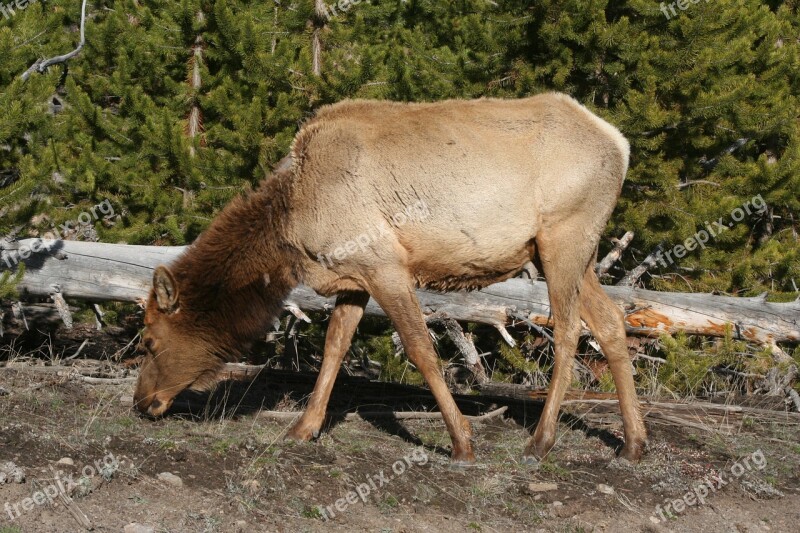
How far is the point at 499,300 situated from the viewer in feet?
29.8

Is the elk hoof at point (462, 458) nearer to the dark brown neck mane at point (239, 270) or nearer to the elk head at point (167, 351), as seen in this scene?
the dark brown neck mane at point (239, 270)

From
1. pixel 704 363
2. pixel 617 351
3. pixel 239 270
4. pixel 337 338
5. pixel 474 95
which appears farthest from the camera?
pixel 474 95

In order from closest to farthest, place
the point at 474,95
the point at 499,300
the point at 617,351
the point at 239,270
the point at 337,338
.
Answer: the point at 239,270 → the point at 337,338 → the point at 617,351 → the point at 499,300 → the point at 474,95

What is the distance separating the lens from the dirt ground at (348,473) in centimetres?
485

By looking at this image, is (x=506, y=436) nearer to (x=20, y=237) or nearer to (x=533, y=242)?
(x=533, y=242)

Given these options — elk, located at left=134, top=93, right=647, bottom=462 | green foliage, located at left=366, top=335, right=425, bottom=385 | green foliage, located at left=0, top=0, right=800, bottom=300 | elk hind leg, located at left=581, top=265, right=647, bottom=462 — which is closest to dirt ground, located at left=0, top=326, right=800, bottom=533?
elk hind leg, located at left=581, top=265, right=647, bottom=462

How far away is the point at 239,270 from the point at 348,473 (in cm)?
191

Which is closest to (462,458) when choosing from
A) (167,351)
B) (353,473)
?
(353,473)

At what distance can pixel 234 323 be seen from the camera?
22.2ft

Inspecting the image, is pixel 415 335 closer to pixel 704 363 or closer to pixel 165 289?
pixel 165 289

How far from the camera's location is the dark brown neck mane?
6.57 m

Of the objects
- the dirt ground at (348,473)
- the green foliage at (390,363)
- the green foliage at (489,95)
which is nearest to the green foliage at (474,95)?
the green foliage at (489,95)

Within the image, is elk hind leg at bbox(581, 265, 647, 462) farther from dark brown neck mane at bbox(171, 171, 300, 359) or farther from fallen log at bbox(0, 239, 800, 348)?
dark brown neck mane at bbox(171, 171, 300, 359)

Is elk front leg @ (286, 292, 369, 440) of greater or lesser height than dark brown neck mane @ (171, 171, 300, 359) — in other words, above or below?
below
